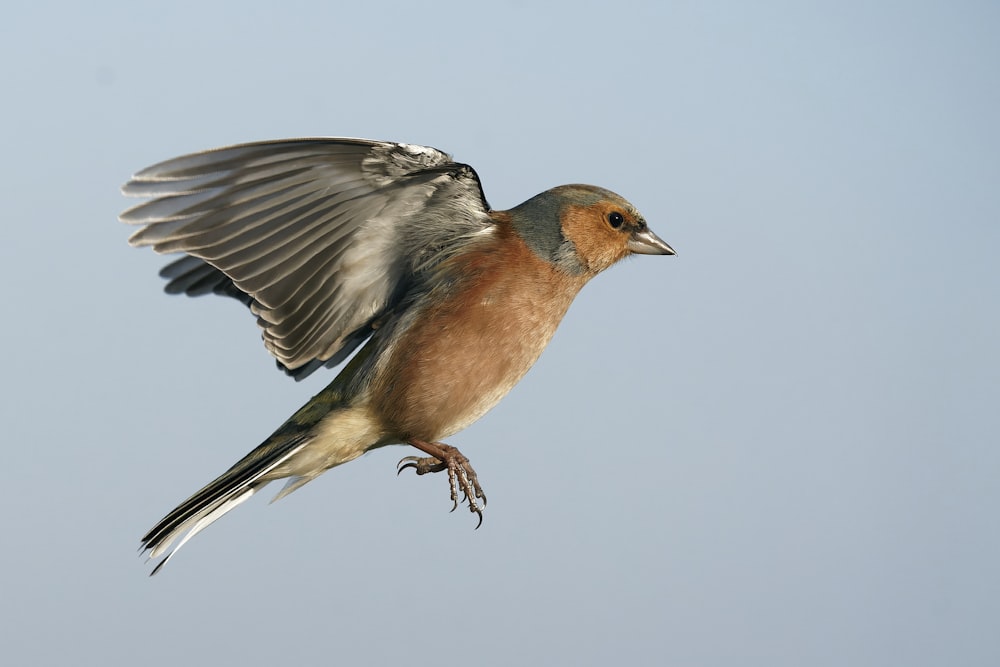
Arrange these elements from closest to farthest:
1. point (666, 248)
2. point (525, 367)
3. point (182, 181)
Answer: point (182, 181) < point (525, 367) < point (666, 248)

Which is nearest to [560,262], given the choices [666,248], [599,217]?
[599,217]

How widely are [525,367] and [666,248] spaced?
4.54 ft

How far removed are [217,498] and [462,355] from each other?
65.0 inches

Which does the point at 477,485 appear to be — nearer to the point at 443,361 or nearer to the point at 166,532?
the point at 443,361

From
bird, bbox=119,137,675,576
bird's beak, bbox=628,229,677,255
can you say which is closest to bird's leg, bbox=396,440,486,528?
bird, bbox=119,137,675,576

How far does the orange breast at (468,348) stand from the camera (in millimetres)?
6379

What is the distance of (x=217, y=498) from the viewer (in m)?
6.20

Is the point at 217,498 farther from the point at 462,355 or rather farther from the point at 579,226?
the point at 579,226

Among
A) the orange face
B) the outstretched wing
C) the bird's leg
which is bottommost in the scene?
the bird's leg

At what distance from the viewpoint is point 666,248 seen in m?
7.25

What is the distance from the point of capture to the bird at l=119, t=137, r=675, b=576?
6.16m

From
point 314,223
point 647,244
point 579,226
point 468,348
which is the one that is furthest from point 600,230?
point 314,223

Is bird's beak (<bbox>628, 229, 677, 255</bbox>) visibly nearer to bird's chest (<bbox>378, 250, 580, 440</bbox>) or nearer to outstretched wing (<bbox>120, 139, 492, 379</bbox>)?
bird's chest (<bbox>378, 250, 580, 440</bbox>)

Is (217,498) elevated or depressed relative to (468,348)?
depressed
